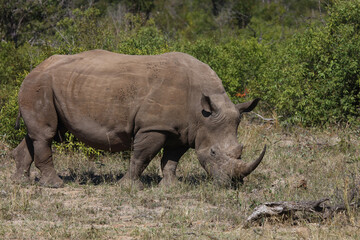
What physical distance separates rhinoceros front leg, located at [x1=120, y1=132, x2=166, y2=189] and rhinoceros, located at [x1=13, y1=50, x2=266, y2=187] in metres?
0.01

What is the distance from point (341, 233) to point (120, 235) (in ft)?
7.26

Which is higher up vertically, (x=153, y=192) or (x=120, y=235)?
(x=120, y=235)

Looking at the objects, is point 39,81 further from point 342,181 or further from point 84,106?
point 342,181

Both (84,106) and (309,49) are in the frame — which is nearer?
(84,106)

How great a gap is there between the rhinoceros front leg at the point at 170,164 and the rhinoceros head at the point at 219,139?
0.51m

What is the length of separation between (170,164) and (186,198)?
94cm

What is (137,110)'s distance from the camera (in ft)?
26.8

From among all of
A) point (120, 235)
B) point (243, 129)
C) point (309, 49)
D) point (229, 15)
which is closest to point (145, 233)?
point (120, 235)

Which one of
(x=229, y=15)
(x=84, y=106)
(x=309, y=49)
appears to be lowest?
(x=229, y=15)

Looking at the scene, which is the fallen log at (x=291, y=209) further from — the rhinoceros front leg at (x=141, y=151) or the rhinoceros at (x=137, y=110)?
the rhinoceros front leg at (x=141, y=151)

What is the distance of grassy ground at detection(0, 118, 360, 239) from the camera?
614 centimetres

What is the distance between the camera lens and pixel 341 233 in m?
5.96

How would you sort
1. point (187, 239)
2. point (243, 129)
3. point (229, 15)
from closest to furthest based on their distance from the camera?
point (187, 239), point (243, 129), point (229, 15)

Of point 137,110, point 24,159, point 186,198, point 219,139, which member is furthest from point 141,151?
point 24,159
